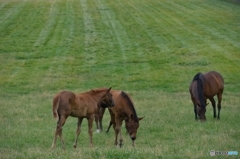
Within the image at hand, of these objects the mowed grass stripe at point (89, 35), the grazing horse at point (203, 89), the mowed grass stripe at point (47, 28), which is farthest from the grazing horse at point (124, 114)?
the mowed grass stripe at point (47, 28)

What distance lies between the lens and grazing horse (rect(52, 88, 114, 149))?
12312mm

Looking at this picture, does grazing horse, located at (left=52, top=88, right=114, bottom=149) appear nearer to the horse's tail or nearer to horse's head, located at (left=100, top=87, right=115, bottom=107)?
horse's head, located at (left=100, top=87, right=115, bottom=107)

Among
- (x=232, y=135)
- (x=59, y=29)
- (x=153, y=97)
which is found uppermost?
(x=232, y=135)

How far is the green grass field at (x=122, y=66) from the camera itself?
43.6 ft

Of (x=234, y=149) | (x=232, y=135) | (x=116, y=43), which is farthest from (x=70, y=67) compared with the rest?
(x=234, y=149)

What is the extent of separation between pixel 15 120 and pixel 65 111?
194 inches

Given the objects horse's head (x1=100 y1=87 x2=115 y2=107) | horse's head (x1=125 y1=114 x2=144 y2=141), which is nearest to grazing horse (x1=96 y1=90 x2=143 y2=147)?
horse's head (x1=125 y1=114 x2=144 y2=141)

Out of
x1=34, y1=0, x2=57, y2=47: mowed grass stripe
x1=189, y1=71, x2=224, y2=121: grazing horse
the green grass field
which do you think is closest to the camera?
the green grass field

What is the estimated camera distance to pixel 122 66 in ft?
97.0

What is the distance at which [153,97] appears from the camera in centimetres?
2189

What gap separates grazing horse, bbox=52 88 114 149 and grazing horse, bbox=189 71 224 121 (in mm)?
4135

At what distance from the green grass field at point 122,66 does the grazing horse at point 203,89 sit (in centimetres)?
57

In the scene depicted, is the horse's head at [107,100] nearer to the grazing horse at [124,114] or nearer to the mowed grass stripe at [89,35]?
the grazing horse at [124,114]

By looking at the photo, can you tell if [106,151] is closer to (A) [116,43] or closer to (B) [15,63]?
(B) [15,63]
